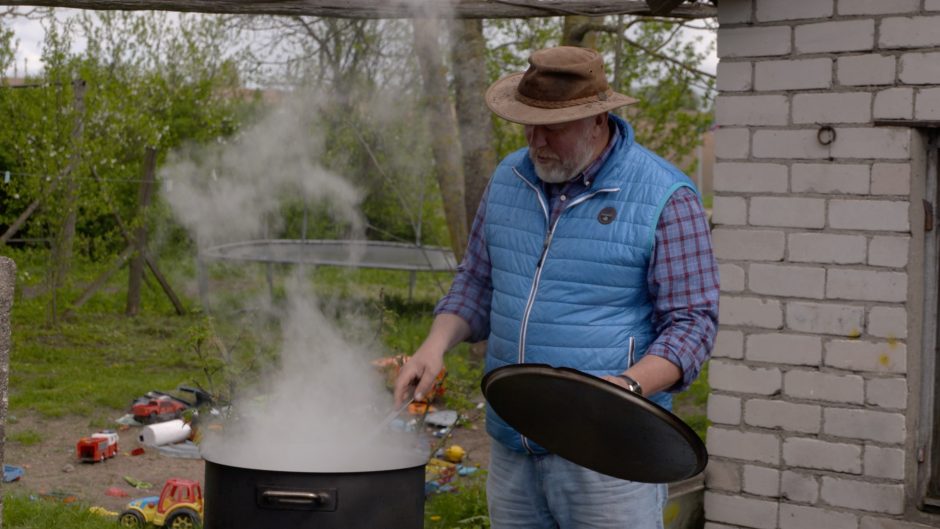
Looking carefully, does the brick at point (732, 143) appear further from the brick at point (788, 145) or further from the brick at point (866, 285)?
the brick at point (866, 285)

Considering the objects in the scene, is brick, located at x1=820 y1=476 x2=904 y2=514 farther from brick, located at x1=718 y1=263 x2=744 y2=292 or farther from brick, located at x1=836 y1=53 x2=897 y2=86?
brick, located at x1=836 y1=53 x2=897 y2=86

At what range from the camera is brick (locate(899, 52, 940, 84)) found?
14.8 feet

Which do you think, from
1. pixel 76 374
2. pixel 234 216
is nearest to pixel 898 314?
pixel 76 374

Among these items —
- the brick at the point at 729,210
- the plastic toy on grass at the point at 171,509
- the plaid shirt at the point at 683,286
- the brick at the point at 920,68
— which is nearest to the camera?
the plaid shirt at the point at 683,286

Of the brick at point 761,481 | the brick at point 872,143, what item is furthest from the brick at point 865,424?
the brick at point 872,143

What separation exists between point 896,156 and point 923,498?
1.49 metres

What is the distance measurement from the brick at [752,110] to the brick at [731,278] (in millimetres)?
655

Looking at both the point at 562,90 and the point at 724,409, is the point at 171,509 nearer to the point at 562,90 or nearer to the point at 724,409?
the point at 724,409

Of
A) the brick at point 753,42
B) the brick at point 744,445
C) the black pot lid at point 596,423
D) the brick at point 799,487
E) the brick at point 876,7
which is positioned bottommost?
the brick at point 799,487

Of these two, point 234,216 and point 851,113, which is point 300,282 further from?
point 851,113

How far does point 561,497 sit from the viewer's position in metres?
2.82

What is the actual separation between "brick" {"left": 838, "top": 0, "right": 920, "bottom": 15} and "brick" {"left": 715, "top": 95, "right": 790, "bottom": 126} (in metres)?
0.45

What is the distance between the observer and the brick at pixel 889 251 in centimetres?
458

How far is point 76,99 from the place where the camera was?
1115 cm
